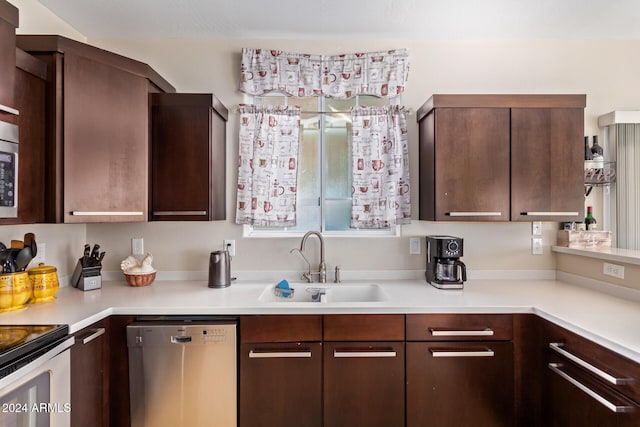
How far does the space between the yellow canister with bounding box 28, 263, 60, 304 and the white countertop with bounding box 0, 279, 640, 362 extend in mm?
44

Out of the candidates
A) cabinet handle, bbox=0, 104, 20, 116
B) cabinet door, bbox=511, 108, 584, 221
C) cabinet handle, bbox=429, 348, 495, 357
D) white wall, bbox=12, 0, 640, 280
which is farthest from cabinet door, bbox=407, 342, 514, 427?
cabinet handle, bbox=0, 104, 20, 116

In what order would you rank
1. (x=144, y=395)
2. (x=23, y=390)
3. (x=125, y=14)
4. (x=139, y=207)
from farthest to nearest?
1. (x=125, y=14)
2. (x=139, y=207)
3. (x=144, y=395)
4. (x=23, y=390)

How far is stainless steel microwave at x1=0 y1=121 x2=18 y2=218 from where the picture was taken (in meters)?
1.32

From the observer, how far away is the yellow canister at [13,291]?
1.53 metres

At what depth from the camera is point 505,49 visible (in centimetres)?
237

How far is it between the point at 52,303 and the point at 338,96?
6.97 ft

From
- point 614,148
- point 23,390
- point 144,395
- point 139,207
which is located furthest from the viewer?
point 614,148

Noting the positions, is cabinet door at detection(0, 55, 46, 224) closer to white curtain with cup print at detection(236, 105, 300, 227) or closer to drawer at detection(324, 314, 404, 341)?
white curtain with cup print at detection(236, 105, 300, 227)

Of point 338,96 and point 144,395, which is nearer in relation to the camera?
point 144,395

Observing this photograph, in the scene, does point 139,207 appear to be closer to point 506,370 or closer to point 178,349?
point 178,349

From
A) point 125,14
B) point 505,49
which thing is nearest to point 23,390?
point 125,14

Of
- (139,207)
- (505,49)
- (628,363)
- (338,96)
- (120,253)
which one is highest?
(505,49)

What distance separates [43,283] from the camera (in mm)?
1719

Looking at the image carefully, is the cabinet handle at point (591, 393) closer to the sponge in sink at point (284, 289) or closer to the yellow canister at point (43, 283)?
the sponge in sink at point (284, 289)
